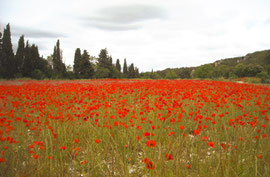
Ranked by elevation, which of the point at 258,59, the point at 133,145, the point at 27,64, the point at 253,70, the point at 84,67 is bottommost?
the point at 133,145

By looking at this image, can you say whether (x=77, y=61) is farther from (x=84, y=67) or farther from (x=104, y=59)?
(x=104, y=59)

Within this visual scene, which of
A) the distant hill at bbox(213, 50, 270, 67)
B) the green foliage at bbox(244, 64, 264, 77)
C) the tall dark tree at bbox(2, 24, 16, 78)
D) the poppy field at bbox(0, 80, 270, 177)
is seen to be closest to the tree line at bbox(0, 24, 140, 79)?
the tall dark tree at bbox(2, 24, 16, 78)

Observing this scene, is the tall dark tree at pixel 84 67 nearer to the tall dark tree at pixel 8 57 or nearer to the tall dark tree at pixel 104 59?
the tall dark tree at pixel 104 59

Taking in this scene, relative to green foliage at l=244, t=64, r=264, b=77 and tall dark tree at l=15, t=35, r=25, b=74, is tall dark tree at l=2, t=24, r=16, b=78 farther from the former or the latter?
green foliage at l=244, t=64, r=264, b=77

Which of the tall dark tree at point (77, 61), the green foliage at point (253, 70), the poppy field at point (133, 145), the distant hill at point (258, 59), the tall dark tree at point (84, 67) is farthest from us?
the distant hill at point (258, 59)

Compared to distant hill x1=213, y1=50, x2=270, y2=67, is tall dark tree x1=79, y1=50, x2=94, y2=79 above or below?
below

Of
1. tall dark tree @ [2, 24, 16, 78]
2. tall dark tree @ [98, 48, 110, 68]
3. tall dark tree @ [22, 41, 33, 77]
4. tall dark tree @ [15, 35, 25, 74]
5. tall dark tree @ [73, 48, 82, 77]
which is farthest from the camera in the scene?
tall dark tree @ [98, 48, 110, 68]

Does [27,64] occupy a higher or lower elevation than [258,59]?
lower

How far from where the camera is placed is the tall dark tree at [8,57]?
2835 cm

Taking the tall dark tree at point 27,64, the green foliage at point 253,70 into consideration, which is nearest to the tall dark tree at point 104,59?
the tall dark tree at point 27,64

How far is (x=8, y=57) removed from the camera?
28969 mm

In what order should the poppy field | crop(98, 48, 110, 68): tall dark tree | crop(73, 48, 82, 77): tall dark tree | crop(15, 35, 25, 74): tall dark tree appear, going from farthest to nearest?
crop(98, 48, 110, 68): tall dark tree
crop(73, 48, 82, 77): tall dark tree
crop(15, 35, 25, 74): tall dark tree
the poppy field

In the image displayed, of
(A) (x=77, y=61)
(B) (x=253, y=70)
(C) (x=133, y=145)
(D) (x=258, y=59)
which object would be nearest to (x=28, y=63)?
(A) (x=77, y=61)

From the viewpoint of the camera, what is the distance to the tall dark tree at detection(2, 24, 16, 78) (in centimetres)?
2835
